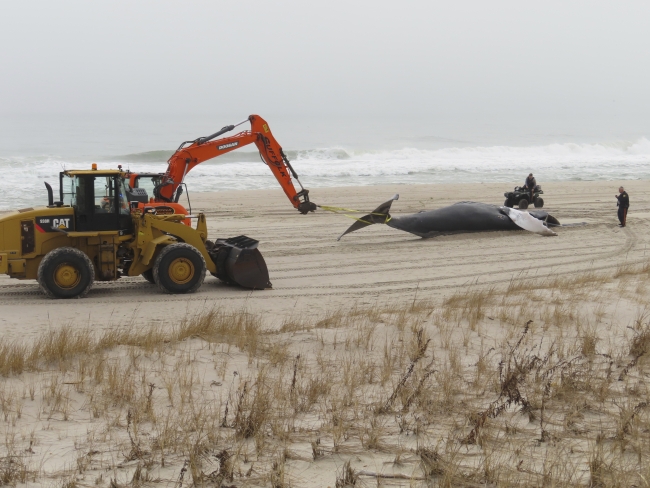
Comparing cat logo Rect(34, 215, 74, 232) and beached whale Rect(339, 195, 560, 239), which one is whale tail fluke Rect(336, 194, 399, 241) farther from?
cat logo Rect(34, 215, 74, 232)

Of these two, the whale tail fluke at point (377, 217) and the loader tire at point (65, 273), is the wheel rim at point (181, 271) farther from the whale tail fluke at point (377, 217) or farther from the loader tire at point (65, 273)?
the whale tail fluke at point (377, 217)

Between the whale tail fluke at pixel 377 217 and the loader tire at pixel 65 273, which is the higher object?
the whale tail fluke at pixel 377 217

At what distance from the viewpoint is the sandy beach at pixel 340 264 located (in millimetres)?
11516

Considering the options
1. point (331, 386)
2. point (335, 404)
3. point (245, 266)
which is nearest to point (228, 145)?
point (245, 266)

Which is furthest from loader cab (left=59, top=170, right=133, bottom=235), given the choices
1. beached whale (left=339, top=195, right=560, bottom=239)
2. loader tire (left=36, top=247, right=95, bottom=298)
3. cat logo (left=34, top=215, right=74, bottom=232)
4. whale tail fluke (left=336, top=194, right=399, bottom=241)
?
beached whale (left=339, top=195, right=560, bottom=239)

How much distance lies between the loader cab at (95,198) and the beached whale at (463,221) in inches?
309

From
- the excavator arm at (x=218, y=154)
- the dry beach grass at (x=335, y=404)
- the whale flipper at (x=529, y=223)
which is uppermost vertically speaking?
the excavator arm at (x=218, y=154)

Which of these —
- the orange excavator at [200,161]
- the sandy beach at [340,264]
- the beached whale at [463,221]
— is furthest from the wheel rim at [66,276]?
the beached whale at [463,221]

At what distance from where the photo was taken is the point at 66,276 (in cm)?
1216

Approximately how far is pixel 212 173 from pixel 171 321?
3670 centimetres

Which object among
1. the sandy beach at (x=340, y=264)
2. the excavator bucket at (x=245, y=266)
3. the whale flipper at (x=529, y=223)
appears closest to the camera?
the sandy beach at (x=340, y=264)

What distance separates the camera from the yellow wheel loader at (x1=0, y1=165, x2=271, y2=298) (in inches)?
477

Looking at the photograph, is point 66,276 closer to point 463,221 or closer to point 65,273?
point 65,273

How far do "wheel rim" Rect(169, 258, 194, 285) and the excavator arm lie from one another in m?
3.72
